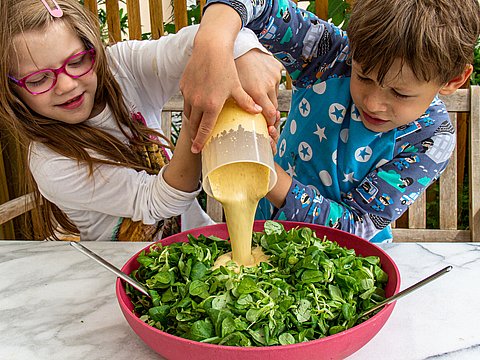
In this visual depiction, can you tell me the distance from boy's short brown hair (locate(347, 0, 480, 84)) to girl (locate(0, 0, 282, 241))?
23cm

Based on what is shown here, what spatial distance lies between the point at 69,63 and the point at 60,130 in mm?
181

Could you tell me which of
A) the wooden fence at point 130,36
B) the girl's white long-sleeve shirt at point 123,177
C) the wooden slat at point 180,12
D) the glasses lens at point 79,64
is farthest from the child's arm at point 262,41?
the wooden slat at point 180,12

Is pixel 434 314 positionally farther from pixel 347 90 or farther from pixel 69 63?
pixel 69 63

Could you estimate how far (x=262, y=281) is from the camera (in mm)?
744

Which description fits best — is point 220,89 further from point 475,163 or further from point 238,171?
point 475,163

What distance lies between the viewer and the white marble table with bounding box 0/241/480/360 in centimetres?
77

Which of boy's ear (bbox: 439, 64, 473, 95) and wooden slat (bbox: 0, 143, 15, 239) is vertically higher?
boy's ear (bbox: 439, 64, 473, 95)

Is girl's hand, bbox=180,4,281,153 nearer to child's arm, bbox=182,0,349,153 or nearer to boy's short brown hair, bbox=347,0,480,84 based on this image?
child's arm, bbox=182,0,349,153

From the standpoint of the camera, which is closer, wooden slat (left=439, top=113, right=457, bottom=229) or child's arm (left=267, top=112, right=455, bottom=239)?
child's arm (left=267, top=112, right=455, bottom=239)

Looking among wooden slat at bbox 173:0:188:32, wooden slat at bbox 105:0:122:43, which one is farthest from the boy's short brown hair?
wooden slat at bbox 105:0:122:43

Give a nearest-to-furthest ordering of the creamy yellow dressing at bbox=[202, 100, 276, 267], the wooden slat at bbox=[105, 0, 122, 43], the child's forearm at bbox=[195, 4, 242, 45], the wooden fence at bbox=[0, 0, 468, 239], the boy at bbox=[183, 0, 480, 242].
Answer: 1. the creamy yellow dressing at bbox=[202, 100, 276, 267]
2. the child's forearm at bbox=[195, 4, 242, 45]
3. the boy at bbox=[183, 0, 480, 242]
4. the wooden fence at bbox=[0, 0, 468, 239]
5. the wooden slat at bbox=[105, 0, 122, 43]

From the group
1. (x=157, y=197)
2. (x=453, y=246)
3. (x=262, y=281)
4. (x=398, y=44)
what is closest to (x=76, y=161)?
(x=157, y=197)

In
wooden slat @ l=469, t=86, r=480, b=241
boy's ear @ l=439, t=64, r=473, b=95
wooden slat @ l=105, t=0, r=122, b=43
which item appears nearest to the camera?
boy's ear @ l=439, t=64, r=473, b=95

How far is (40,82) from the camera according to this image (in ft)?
3.65
